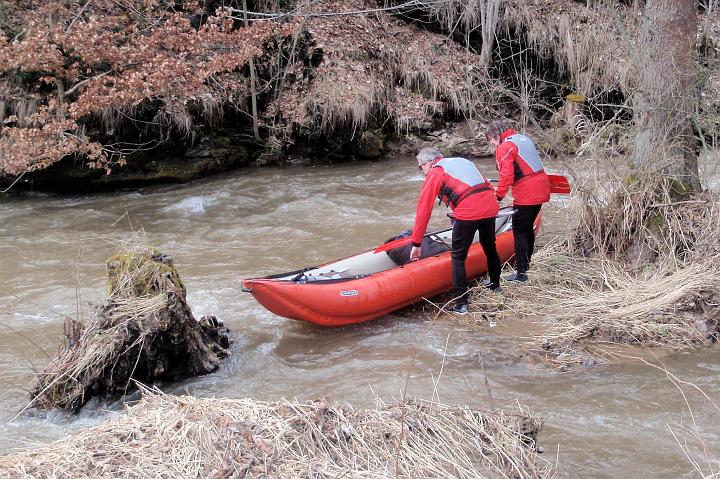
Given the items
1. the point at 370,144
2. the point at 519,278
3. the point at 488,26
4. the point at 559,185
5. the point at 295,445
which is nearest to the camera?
the point at 295,445

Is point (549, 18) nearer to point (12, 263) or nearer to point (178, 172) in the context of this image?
point (178, 172)

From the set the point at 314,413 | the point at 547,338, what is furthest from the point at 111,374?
the point at 547,338

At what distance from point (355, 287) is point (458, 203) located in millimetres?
1137

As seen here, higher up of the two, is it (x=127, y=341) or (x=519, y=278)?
(x=127, y=341)

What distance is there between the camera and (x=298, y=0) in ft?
43.0

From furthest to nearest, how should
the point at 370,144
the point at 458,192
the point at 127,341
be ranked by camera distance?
1. the point at 370,144
2. the point at 458,192
3. the point at 127,341

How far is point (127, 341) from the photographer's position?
4.43 metres

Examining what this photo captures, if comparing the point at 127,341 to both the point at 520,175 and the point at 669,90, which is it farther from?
the point at 669,90

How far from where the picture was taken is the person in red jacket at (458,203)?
566cm

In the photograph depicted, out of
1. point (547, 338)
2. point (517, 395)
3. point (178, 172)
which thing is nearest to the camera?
point (517, 395)

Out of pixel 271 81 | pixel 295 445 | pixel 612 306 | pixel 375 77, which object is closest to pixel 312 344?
pixel 612 306

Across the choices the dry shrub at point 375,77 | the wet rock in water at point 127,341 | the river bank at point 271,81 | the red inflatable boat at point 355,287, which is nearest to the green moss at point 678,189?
the red inflatable boat at point 355,287

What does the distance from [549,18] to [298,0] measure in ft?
17.4

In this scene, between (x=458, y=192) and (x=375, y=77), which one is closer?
(x=458, y=192)
